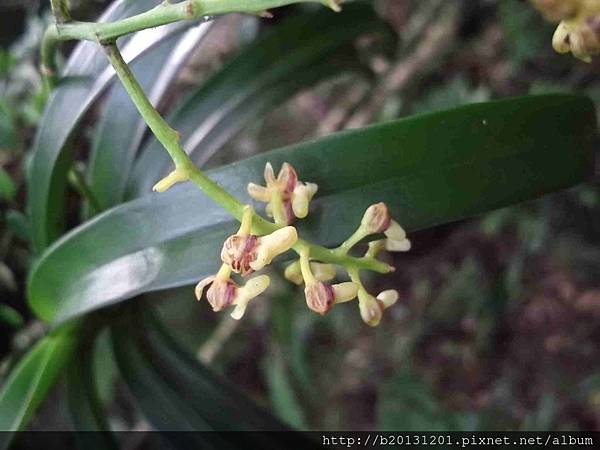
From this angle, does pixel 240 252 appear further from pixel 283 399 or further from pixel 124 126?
pixel 283 399

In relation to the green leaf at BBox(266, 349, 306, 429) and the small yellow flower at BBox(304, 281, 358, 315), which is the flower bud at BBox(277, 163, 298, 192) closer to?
the small yellow flower at BBox(304, 281, 358, 315)

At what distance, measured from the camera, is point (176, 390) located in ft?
2.24

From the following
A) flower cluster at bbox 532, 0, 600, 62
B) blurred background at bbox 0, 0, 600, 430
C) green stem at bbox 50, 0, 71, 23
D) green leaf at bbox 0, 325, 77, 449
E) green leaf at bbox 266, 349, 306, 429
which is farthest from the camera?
green leaf at bbox 266, 349, 306, 429

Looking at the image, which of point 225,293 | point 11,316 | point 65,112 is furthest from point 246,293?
point 11,316

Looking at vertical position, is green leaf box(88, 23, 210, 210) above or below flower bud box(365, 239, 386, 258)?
above

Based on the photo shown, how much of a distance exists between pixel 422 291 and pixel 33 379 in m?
0.68

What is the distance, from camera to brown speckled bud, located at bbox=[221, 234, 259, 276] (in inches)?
13.3

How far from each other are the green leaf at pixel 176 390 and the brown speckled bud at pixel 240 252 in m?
0.38

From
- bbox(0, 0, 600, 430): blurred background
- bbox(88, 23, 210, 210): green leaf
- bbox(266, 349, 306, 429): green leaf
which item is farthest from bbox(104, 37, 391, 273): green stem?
bbox(266, 349, 306, 429): green leaf

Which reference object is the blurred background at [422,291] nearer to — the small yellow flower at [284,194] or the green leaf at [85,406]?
the green leaf at [85,406]

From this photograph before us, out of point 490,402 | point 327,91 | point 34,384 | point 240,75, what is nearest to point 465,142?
point 240,75

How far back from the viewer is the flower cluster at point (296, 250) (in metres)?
0.34

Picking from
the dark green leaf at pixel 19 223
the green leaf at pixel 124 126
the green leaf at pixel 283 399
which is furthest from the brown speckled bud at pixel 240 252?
the green leaf at pixel 283 399

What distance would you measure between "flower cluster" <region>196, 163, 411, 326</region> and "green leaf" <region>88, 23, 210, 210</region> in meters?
0.28
